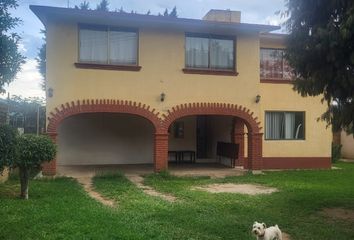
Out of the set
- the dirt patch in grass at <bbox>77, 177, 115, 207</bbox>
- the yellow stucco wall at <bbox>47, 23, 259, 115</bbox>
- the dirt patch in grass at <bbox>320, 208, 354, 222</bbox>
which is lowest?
the dirt patch in grass at <bbox>320, 208, 354, 222</bbox>

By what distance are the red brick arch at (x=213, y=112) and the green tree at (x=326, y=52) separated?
28.0 feet

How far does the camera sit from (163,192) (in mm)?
13586

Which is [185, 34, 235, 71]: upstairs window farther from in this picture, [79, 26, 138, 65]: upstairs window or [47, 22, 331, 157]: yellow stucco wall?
[79, 26, 138, 65]: upstairs window

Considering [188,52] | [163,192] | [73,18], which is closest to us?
[163,192]

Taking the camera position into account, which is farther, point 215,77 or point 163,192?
point 215,77

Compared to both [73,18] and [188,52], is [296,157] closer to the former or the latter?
[188,52]

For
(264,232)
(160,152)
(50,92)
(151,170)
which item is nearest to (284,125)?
(151,170)

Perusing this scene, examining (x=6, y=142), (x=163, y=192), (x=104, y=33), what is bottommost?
(x=163, y=192)

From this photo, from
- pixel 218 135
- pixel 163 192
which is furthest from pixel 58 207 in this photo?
pixel 218 135

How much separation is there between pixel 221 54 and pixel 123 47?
3.92 metres

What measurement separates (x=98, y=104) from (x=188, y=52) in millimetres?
4067

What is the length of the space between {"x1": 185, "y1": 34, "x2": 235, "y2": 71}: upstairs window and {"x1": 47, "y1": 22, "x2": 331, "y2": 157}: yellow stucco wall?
30cm

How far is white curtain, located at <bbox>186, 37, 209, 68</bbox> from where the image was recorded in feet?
59.9

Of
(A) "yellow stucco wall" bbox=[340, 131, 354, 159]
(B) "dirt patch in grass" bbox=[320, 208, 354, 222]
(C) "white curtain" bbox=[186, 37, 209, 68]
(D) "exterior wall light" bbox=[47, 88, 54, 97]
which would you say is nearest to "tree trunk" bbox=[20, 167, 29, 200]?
(D) "exterior wall light" bbox=[47, 88, 54, 97]
